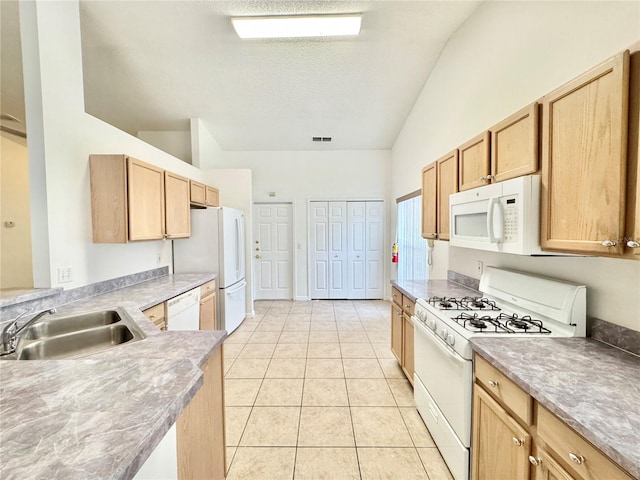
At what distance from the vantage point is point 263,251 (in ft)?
18.1

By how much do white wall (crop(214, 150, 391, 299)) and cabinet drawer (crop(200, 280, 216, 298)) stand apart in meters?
2.29

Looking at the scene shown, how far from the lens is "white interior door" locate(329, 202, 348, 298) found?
17.8ft

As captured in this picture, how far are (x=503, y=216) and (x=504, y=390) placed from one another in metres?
0.88

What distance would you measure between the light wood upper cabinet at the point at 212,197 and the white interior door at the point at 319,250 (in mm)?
1803

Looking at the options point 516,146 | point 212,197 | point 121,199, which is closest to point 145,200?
point 121,199

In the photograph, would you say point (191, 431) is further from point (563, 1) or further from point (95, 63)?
point (95, 63)

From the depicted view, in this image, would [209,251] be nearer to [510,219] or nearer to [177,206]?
[177,206]

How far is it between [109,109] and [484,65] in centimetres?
465

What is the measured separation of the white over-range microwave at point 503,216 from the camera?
1.34 metres

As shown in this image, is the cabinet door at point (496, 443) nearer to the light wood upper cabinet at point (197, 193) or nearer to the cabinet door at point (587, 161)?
the cabinet door at point (587, 161)

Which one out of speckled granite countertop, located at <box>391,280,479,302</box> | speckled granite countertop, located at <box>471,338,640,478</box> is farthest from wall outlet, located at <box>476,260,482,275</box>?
speckled granite countertop, located at <box>471,338,640,478</box>

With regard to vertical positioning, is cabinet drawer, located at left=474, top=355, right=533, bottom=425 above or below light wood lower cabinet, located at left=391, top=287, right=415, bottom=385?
above

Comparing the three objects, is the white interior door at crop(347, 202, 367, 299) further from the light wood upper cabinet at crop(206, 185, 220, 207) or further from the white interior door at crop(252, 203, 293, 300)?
the light wood upper cabinet at crop(206, 185, 220, 207)

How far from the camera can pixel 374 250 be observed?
17.9 feet
